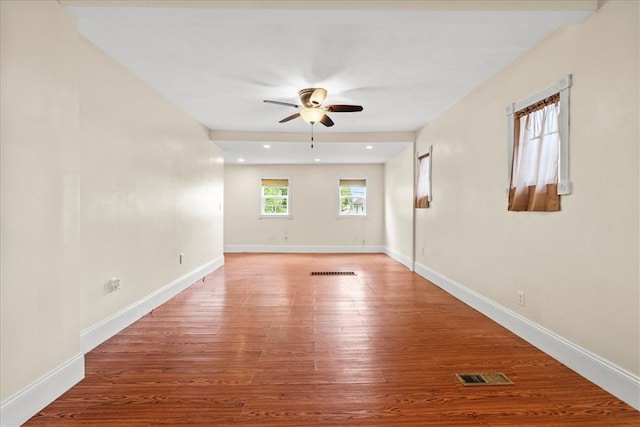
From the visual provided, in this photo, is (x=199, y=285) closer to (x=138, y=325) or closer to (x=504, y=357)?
(x=138, y=325)

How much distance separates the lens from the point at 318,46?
2723 millimetres

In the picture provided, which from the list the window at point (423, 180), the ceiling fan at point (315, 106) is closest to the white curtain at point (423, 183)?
the window at point (423, 180)

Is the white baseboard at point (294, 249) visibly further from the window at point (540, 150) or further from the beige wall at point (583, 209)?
the window at point (540, 150)

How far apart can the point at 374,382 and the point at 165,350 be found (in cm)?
169

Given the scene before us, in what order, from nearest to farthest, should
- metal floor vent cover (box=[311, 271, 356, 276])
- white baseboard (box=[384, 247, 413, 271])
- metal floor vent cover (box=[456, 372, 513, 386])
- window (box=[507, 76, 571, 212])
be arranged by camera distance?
metal floor vent cover (box=[456, 372, 513, 386]) → window (box=[507, 76, 571, 212]) → metal floor vent cover (box=[311, 271, 356, 276]) → white baseboard (box=[384, 247, 413, 271])

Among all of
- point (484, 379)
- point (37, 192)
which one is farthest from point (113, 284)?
point (484, 379)

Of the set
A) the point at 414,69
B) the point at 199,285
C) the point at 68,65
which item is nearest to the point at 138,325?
the point at 199,285

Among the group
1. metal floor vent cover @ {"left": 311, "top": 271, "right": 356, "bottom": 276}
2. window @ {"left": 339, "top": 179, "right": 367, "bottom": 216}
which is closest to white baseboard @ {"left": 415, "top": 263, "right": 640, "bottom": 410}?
metal floor vent cover @ {"left": 311, "top": 271, "right": 356, "bottom": 276}

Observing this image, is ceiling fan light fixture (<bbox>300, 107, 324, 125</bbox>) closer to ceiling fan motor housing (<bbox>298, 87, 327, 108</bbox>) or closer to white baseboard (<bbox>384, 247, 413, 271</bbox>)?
ceiling fan motor housing (<bbox>298, 87, 327, 108</bbox>)

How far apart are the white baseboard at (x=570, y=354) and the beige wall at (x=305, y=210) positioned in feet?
16.8

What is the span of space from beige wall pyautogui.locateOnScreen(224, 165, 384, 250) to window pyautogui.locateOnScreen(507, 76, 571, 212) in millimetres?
5790

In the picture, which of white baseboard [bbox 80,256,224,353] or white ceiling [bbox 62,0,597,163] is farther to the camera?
white baseboard [bbox 80,256,224,353]

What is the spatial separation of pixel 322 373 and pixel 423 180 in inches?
159

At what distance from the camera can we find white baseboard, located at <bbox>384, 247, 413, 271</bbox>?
6211 millimetres
